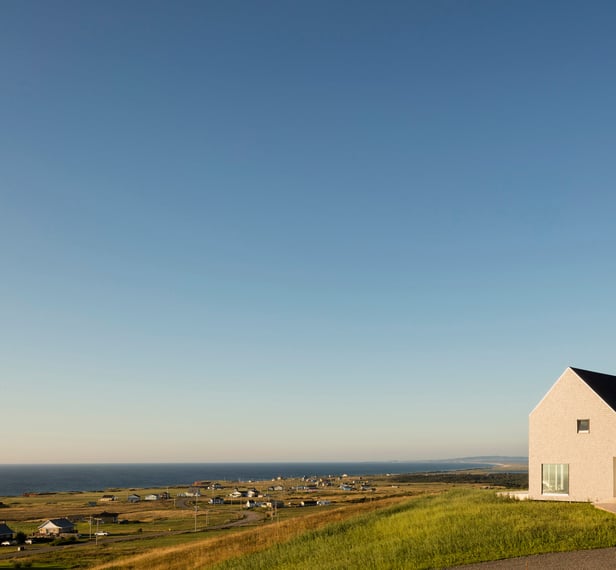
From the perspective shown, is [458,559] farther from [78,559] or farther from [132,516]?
[132,516]

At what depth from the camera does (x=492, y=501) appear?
40.6 m

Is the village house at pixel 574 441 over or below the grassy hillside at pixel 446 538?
over

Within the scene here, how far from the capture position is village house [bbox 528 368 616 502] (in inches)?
1464

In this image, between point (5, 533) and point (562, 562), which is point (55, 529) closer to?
point (5, 533)

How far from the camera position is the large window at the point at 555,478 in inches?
1527

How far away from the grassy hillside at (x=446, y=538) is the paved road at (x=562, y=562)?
0.73 meters

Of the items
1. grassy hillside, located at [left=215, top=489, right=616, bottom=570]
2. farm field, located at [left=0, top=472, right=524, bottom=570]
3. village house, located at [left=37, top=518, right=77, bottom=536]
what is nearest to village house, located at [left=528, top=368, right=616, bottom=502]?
grassy hillside, located at [left=215, top=489, right=616, bottom=570]

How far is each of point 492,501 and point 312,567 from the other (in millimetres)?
20026

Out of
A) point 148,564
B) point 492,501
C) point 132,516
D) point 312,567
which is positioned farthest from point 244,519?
point 312,567

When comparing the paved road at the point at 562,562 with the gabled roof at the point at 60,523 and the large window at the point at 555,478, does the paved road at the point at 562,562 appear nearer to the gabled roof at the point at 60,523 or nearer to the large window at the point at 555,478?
the large window at the point at 555,478

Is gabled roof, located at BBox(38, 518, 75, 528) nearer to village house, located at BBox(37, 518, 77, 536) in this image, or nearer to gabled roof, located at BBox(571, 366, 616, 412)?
village house, located at BBox(37, 518, 77, 536)

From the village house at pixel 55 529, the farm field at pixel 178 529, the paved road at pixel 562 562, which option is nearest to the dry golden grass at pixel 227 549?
the farm field at pixel 178 529

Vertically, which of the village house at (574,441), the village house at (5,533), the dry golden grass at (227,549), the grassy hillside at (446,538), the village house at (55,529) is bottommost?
the village house at (55,529)

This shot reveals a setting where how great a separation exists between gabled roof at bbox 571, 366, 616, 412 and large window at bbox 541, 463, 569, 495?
4945mm
